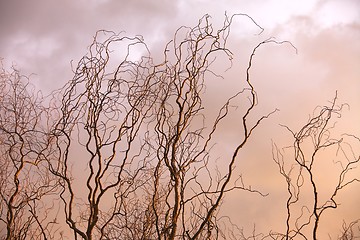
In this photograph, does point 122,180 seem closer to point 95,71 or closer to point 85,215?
point 85,215

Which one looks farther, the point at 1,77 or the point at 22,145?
the point at 1,77

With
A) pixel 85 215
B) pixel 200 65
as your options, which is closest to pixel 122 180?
pixel 85 215

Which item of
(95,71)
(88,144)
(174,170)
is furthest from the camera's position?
(95,71)

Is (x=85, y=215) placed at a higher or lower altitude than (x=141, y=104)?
lower

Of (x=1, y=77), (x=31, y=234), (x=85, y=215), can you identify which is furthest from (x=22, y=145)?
(x=31, y=234)

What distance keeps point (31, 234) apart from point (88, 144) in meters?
1.54

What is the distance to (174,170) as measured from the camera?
2357 mm

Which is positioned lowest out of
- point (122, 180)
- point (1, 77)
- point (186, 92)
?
point (122, 180)

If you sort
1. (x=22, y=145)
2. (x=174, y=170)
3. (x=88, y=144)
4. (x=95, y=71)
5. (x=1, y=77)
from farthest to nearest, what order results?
(x=1, y=77), (x=22, y=145), (x=95, y=71), (x=88, y=144), (x=174, y=170)

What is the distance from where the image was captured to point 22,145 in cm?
294

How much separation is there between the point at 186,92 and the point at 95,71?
571 mm

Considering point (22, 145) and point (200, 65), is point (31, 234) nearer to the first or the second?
point (22, 145)

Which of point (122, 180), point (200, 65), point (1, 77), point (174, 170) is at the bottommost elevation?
point (174, 170)

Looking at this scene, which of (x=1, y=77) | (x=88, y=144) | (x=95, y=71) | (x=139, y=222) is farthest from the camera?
(x=139, y=222)
